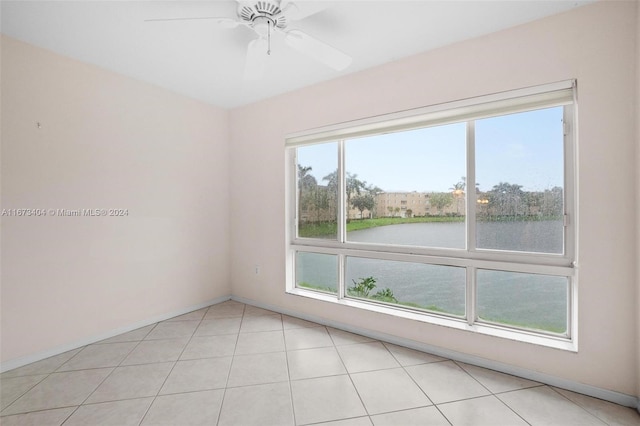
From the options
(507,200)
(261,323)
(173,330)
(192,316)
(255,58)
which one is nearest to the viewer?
(255,58)

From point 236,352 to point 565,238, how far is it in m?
2.67

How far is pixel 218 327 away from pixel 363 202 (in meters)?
1.98

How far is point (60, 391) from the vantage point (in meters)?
1.91

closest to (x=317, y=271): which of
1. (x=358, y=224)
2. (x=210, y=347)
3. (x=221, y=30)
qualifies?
(x=358, y=224)

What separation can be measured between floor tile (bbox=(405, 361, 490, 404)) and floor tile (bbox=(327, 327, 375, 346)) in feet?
1.82

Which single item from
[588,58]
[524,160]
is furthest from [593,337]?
[588,58]

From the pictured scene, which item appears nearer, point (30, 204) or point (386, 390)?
point (386, 390)

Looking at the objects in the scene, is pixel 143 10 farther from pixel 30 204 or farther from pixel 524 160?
pixel 524 160

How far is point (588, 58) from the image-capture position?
1.82 m

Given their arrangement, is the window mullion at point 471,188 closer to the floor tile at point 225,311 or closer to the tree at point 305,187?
the tree at point 305,187

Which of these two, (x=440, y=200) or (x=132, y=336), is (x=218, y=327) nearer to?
(x=132, y=336)

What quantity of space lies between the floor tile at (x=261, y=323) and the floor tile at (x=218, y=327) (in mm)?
71

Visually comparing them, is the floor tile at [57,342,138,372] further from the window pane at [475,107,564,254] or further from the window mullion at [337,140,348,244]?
the window pane at [475,107,564,254]

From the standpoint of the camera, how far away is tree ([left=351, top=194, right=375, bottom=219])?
288cm
